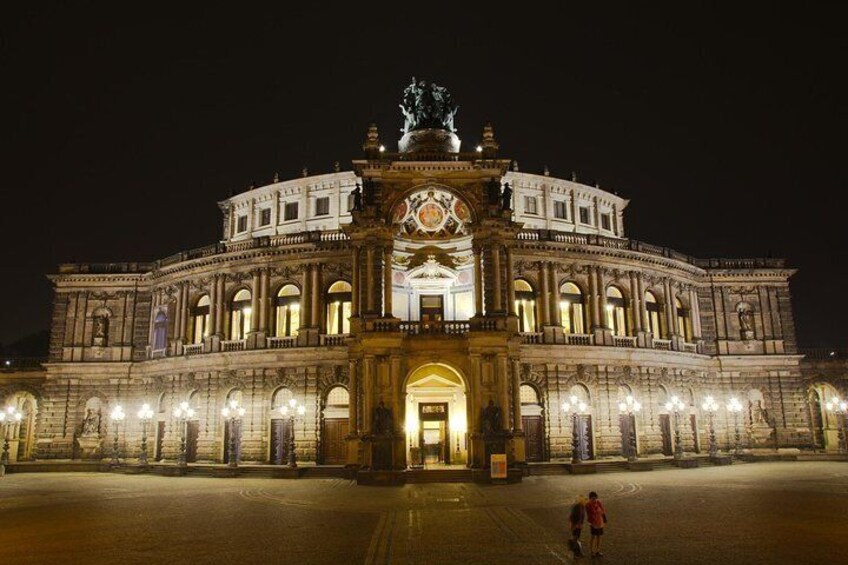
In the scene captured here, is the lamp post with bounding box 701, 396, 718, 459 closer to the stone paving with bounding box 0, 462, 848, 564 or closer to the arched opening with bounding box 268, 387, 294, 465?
the stone paving with bounding box 0, 462, 848, 564

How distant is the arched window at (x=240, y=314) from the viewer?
1909 inches

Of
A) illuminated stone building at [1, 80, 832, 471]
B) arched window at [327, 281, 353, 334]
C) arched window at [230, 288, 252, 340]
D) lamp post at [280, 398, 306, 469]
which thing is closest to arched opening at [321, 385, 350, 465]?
illuminated stone building at [1, 80, 832, 471]

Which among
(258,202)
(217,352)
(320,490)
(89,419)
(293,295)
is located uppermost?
(258,202)

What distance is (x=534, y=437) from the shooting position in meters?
43.9

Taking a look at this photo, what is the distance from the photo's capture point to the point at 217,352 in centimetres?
4750

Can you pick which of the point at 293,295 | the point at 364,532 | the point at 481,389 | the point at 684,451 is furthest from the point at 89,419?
the point at 684,451

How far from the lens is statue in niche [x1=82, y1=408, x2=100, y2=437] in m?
50.4

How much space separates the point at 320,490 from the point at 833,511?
21624 millimetres

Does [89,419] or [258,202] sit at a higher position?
[258,202]

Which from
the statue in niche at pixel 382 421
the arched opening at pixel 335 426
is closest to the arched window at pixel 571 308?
the arched opening at pixel 335 426

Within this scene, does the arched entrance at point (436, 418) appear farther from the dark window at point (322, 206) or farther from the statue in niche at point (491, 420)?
the dark window at point (322, 206)

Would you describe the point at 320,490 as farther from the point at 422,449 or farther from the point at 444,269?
the point at 444,269

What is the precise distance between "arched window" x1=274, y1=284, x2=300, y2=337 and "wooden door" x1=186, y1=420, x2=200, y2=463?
9.35 m

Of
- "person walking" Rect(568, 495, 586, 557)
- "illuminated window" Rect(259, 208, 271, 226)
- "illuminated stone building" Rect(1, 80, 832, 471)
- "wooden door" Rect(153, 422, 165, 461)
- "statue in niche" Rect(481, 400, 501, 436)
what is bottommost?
"person walking" Rect(568, 495, 586, 557)
